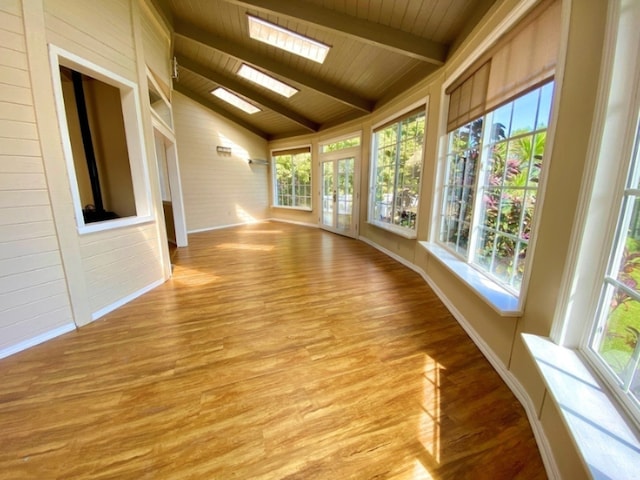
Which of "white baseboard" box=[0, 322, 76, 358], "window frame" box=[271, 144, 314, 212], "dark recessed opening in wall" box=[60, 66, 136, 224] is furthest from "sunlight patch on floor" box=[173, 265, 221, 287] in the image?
"window frame" box=[271, 144, 314, 212]

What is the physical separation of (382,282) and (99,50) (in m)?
3.75

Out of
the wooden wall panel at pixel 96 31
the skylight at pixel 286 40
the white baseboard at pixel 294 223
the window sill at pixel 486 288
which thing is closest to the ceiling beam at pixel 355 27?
the skylight at pixel 286 40

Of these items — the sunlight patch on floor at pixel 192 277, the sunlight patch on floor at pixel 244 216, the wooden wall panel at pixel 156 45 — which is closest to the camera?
the wooden wall panel at pixel 156 45

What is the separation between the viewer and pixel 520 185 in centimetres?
177

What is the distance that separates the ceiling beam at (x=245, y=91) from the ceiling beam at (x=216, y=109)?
3.41 feet

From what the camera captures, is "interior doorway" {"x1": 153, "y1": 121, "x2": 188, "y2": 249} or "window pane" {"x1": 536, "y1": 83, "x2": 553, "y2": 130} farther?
"interior doorway" {"x1": 153, "y1": 121, "x2": 188, "y2": 249}

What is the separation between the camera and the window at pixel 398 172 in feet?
12.2

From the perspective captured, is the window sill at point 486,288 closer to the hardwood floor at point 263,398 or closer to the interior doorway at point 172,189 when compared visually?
the hardwood floor at point 263,398

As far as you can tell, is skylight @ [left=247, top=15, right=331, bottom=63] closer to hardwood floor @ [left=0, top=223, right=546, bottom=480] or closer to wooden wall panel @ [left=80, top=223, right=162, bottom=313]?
wooden wall panel @ [left=80, top=223, right=162, bottom=313]

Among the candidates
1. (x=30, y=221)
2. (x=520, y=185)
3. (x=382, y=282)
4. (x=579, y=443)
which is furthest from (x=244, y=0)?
(x=579, y=443)

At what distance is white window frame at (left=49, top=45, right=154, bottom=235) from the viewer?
205 cm

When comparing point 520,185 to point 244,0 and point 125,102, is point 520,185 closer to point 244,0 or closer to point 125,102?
point 244,0

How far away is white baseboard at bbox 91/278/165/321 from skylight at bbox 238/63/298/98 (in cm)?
396

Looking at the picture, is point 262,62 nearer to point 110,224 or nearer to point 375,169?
point 375,169
